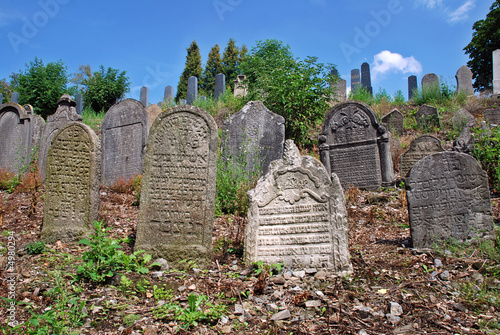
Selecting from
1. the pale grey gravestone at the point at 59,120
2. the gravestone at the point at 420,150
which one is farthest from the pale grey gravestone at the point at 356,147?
the pale grey gravestone at the point at 59,120

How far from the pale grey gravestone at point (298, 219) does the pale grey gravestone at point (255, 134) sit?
382cm

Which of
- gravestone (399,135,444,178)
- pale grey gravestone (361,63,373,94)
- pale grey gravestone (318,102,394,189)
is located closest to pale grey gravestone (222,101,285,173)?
pale grey gravestone (318,102,394,189)

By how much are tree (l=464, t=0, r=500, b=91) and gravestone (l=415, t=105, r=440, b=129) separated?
1170 cm

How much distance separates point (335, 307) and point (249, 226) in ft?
4.44

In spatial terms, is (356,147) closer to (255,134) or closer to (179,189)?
(255,134)

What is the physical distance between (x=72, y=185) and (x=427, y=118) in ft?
40.8

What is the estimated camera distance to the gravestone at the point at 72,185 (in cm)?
461

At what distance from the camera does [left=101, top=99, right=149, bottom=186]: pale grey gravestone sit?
8797 mm

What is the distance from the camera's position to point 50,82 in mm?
18953

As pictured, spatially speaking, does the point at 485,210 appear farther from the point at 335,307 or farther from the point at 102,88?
the point at 102,88

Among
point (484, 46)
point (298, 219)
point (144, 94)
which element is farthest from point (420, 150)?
point (144, 94)

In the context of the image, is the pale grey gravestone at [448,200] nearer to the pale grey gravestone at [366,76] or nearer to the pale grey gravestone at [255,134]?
the pale grey gravestone at [255,134]

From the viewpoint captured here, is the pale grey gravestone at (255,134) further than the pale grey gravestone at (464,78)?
No

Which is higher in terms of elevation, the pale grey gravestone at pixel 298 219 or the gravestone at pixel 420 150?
the gravestone at pixel 420 150
